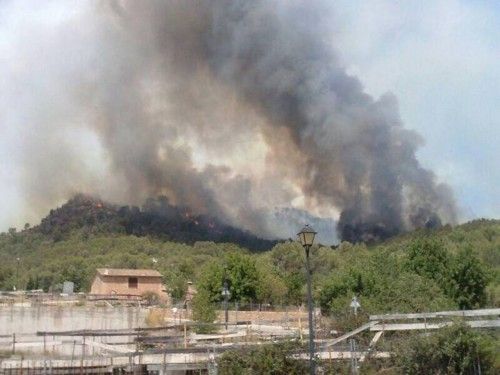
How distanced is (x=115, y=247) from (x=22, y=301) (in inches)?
3169

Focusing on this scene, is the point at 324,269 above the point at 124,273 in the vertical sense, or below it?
above

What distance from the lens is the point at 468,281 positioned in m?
50.9

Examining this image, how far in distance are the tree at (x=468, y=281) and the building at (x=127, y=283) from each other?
33.9 metres

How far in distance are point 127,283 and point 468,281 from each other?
39987 millimetres

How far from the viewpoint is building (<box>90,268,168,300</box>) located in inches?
2921

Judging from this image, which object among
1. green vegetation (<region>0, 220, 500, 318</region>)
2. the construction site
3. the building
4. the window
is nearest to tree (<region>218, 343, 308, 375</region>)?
the construction site

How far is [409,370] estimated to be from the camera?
761 inches

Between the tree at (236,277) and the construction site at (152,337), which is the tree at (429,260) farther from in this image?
the tree at (236,277)

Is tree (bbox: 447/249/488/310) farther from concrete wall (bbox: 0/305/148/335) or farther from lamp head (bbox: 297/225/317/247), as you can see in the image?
lamp head (bbox: 297/225/317/247)

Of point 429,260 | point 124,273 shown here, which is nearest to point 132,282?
point 124,273

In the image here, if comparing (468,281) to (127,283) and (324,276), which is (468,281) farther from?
(127,283)

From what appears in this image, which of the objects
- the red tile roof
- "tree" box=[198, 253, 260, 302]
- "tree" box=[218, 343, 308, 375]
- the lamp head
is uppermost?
the red tile roof

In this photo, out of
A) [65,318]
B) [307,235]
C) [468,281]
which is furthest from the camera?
[468,281]

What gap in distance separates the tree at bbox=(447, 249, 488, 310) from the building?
33948 mm
